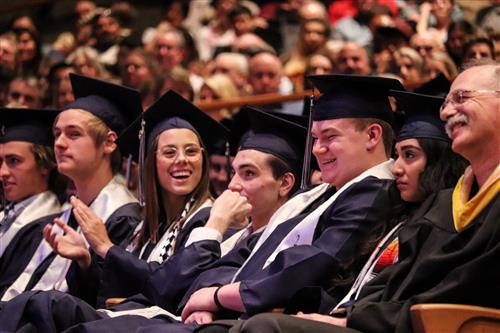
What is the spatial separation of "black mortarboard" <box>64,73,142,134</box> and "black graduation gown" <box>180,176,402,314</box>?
86.7 inches

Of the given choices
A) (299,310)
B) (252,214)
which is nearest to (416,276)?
(299,310)

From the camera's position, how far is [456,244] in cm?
402

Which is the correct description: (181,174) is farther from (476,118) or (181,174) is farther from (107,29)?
(107,29)

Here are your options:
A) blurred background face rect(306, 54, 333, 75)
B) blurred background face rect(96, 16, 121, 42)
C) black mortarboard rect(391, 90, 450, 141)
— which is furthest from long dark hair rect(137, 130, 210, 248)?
blurred background face rect(96, 16, 121, 42)

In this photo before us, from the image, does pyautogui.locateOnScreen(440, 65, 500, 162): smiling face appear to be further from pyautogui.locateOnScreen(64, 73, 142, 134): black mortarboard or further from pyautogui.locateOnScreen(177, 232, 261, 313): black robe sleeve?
pyautogui.locateOnScreen(64, 73, 142, 134): black mortarboard

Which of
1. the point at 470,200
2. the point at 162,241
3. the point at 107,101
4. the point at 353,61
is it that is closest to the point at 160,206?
the point at 162,241

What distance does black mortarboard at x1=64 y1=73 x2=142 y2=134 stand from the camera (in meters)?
6.65

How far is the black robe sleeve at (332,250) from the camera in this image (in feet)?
15.0

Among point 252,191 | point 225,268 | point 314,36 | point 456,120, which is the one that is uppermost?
point 314,36

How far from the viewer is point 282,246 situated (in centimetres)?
494

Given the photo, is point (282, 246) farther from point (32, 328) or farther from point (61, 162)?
point (61, 162)

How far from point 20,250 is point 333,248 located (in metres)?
2.80

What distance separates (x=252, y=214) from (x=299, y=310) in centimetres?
122

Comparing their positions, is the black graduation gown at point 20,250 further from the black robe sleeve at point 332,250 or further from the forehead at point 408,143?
the forehead at point 408,143
